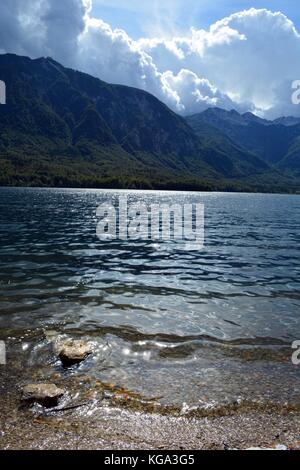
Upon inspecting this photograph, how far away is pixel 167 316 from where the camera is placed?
20234mm

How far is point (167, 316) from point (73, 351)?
667 cm

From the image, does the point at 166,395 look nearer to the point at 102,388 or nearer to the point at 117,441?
the point at 102,388

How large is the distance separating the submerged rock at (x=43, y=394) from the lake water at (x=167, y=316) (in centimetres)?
181

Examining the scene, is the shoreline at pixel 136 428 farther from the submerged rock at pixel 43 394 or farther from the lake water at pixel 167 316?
the lake water at pixel 167 316

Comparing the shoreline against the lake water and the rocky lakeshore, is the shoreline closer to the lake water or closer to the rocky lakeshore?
the rocky lakeshore

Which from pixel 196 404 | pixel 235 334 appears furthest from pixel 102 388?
pixel 235 334

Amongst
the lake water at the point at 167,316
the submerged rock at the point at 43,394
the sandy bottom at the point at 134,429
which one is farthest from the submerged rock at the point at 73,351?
the sandy bottom at the point at 134,429

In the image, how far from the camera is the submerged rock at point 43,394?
449 inches

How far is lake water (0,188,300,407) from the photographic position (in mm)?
13594

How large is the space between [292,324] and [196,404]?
9994 mm

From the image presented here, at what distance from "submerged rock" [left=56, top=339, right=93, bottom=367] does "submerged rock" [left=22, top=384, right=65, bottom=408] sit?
2221mm

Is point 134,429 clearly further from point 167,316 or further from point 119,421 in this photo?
point 167,316

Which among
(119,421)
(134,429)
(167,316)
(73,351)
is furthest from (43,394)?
(167,316)

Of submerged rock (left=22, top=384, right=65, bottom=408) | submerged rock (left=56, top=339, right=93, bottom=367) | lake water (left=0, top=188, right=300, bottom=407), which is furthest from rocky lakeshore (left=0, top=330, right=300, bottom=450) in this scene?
submerged rock (left=56, top=339, right=93, bottom=367)
